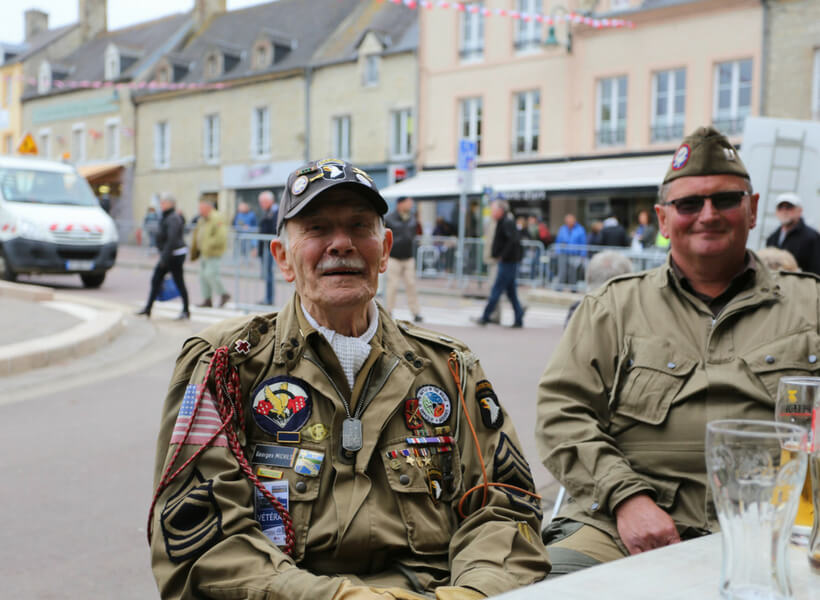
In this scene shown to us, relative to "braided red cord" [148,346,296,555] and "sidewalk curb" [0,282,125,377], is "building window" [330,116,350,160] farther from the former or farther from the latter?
"braided red cord" [148,346,296,555]

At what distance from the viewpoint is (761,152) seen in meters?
9.97

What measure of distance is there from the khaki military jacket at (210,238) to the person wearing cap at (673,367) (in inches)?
435

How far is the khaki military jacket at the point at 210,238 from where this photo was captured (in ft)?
44.7

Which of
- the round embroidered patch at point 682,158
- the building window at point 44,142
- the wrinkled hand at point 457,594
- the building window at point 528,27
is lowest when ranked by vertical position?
the wrinkled hand at point 457,594

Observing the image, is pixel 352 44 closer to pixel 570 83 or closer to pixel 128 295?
pixel 570 83

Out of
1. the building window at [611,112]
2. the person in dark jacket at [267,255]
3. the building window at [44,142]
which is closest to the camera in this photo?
the person in dark jacket at [267,255]

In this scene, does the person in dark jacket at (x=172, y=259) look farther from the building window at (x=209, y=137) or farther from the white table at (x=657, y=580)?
the building window at (x=209, y=137)

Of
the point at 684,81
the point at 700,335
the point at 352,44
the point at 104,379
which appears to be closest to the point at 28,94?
the point at 352,44

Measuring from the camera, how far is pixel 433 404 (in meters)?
2.42

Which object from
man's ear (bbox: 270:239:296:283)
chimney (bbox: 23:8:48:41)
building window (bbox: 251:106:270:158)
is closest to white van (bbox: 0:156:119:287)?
man's ear (bbox: 270:239:296:283)

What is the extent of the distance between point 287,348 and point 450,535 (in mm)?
653

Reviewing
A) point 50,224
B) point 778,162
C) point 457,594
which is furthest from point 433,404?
point 50,224

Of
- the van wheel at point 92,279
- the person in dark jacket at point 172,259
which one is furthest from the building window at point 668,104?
the person in dark jacket at point 172,259

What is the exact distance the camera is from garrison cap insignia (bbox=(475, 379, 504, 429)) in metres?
2.47
